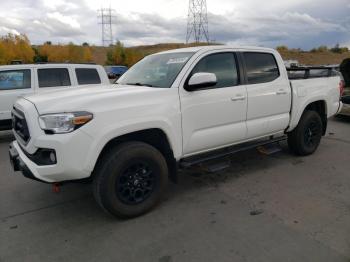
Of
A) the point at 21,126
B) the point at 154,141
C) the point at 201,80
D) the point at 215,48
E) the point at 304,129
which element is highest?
the point at 215,48

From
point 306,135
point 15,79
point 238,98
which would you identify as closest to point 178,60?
point 238,98

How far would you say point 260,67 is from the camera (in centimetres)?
499

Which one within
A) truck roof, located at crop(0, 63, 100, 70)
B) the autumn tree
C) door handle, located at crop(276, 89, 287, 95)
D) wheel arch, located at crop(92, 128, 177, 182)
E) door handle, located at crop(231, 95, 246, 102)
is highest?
the autumn tree

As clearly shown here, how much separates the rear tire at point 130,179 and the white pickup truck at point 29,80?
15.4 ft

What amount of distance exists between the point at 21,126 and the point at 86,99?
2.90 feet

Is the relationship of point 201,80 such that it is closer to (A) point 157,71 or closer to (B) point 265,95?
(A) point 157,71

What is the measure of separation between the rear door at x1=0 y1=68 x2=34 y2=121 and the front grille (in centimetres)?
438

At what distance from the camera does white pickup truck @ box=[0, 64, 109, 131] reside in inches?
313

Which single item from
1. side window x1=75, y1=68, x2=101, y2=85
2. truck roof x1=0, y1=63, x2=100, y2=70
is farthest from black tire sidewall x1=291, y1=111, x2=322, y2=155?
truck roof x1=0, y1=63, x2=100, y2=70

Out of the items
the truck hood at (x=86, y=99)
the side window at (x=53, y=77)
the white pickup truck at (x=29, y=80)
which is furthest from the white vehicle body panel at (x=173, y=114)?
the side window at (x=53, y=77)

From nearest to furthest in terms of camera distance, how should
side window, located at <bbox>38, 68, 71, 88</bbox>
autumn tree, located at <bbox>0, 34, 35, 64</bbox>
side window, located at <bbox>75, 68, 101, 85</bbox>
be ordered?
side window, located at <bbox>38, 68, 71, 88</bbox> < side window, located at <bbox>75, 68, 101, 85</bbox> < autumn tree, located at <bbox>0, 34, 35, 64</bbox>

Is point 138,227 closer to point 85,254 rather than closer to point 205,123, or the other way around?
point 85,254

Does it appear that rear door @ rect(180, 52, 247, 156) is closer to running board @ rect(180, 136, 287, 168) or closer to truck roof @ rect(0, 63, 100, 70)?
running board @ rect(180, 136, 287, 168)

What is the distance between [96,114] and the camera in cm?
329
